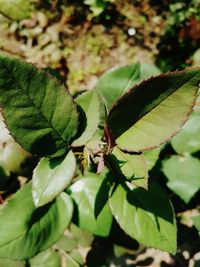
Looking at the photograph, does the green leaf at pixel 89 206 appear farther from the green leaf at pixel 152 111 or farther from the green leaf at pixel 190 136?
the green leaf at pixel 152 111

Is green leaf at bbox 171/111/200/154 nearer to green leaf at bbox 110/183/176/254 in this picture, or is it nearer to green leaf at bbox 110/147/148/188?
green leaf at bbox 110/183/176/254

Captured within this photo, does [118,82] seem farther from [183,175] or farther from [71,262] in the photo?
[71,262]

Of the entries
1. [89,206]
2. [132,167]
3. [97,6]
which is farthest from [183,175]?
[97,6]

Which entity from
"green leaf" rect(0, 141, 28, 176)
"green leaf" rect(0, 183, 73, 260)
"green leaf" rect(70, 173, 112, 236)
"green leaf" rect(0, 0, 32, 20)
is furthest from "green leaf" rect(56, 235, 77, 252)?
"green leaf" rect(0, 0, 32, 20)

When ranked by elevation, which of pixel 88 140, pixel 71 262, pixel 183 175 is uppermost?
pixel 88 140

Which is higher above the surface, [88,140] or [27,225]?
[88,140]

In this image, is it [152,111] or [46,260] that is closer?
[152,111]
